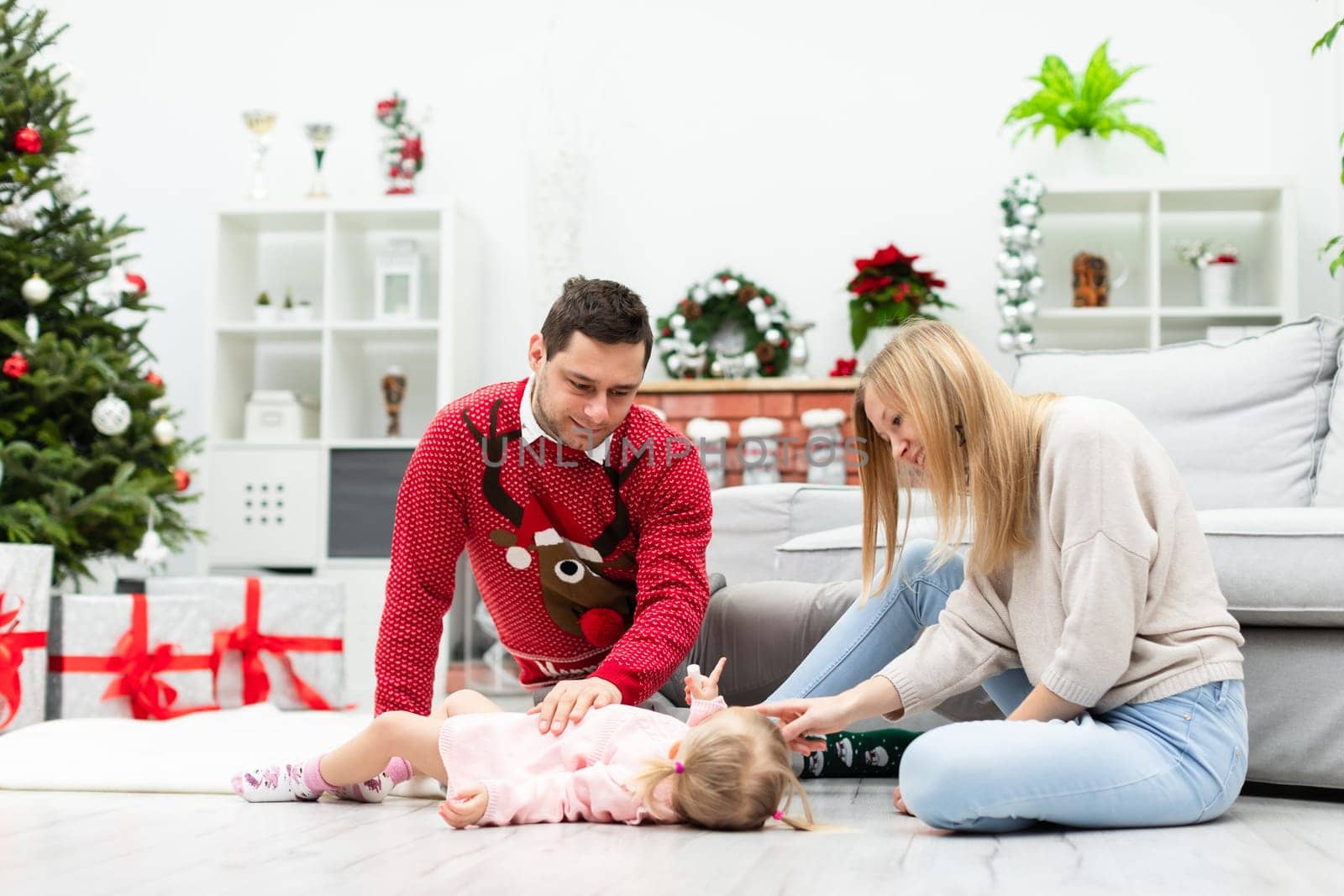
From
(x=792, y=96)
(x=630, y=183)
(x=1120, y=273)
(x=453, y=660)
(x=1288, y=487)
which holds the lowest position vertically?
(x=453, y=660)

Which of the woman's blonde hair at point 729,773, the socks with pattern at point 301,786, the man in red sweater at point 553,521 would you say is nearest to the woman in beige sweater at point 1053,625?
the woman's blonde hair at point 729,773

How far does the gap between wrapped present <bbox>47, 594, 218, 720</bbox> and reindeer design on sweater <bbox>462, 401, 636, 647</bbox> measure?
131 centimetres

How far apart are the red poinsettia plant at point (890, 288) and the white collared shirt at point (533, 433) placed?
232 centimetres

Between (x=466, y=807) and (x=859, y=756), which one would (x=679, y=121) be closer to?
(x=859, y=756)

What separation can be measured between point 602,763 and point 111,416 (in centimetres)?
219

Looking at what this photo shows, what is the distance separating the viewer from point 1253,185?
390cm

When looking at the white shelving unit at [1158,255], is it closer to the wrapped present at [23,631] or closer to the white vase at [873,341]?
the white vase at [873,341]

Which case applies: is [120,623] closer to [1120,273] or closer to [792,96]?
[792,96]

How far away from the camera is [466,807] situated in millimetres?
1518

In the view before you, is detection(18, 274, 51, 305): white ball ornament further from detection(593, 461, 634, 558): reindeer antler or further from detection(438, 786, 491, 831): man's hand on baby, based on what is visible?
detection(438, 786, 491, 831): man's hand on baby


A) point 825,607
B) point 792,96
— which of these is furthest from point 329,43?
point 825,607

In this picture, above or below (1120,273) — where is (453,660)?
below

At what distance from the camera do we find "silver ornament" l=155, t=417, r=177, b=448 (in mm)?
3383

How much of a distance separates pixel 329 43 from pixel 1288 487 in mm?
3581
